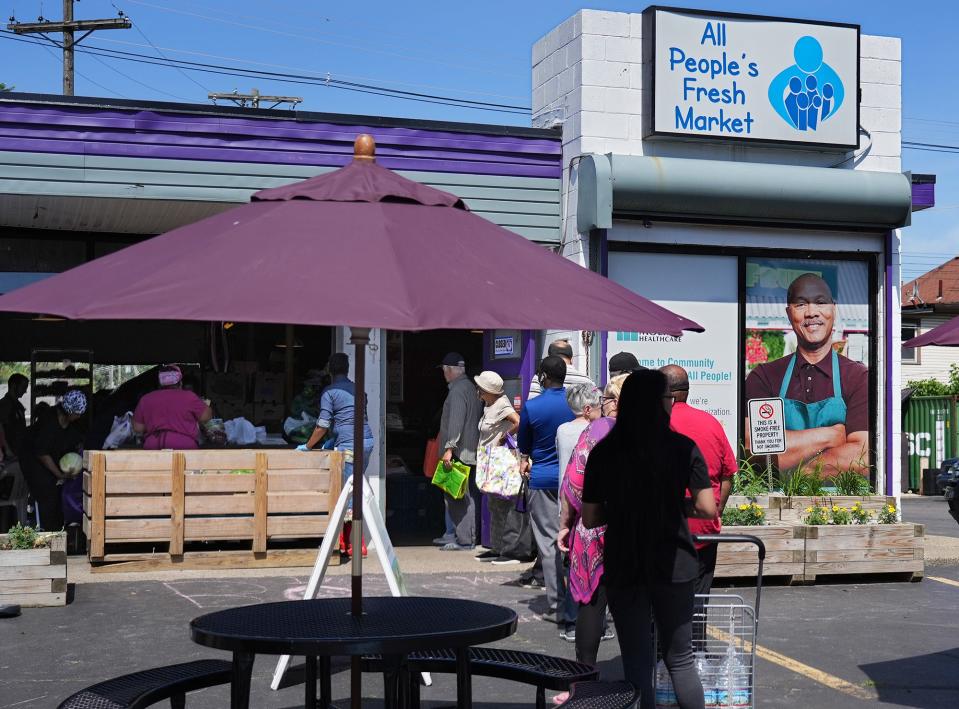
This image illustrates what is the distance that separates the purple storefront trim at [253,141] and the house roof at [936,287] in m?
29.1

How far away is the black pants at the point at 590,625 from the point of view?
20.7 ft

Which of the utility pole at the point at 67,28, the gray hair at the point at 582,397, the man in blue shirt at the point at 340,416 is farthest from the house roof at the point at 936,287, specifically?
the gray hair at the point at 582,397

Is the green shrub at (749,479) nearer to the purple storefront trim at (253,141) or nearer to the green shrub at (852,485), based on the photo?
the green shrub at (852,485)

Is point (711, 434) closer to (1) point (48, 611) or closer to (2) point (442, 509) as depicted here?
(1) point (48, 611)

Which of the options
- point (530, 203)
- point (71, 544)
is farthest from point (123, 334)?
point (530, 203)

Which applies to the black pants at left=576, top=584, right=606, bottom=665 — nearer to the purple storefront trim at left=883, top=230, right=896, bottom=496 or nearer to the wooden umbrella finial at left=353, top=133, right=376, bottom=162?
the wooden umbrella finial at left=353, top=133, right=376, bottom=162

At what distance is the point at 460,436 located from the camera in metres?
11.9

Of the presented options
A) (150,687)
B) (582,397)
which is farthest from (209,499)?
(150,687)

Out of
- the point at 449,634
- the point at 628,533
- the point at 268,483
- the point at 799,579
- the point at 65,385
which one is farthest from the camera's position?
the point at 65,385

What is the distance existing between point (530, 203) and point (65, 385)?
18.8ft

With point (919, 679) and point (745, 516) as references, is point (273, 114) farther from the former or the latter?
point (919, 679)

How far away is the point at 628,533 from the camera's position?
5086 millimetres

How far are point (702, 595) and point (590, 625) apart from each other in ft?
3.18

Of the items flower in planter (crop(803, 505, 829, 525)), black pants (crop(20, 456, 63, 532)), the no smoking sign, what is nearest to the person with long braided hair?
flower in planter (crop(803, 505, 829, 525))
